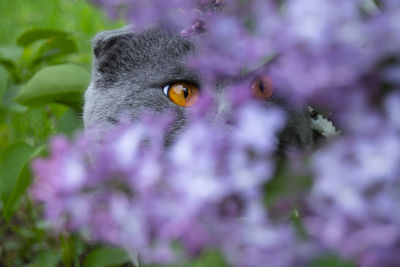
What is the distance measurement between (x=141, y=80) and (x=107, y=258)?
1.43ft

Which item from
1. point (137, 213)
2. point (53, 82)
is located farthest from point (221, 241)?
point (53, 82)

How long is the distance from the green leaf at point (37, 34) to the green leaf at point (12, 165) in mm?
440

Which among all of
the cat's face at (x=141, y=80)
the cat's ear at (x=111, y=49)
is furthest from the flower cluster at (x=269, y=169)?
the cat's ear at (x=111, y=49)

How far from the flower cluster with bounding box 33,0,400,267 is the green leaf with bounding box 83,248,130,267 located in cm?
82

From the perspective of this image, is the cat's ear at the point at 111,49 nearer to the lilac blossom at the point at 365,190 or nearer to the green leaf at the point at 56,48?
the green leaf at the point at 56,48

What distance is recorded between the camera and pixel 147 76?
4.20 ft

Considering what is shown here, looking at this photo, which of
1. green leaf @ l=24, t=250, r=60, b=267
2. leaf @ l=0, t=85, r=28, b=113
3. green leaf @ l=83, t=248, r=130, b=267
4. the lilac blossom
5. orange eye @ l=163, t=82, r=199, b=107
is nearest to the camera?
the lilac blossom

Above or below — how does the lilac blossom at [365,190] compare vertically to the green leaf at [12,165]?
below

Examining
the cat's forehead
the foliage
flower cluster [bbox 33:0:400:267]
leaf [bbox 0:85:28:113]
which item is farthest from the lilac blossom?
leaf [bbox 0:85:28:113]

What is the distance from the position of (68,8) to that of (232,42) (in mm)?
3353

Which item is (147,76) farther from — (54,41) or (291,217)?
(291,217)

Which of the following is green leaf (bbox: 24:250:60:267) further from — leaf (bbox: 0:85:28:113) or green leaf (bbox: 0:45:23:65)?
green leaf (bbox: 0:45:23:65)

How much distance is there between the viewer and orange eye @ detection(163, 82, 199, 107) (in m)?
1.20

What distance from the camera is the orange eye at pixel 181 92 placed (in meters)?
1.20
